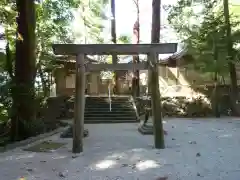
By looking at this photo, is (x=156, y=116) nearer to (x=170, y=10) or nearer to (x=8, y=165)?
(x=8, y=165)

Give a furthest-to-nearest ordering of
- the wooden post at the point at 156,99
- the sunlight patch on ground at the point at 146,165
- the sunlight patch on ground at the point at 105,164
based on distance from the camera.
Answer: the wooden post at the point at 156,99
the sunlight patch on ground at the point at 105,164
the sunlight patch on ground at the point at 146,165

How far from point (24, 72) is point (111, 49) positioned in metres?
4.30

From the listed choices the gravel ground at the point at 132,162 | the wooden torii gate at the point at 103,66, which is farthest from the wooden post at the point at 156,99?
the gravel ground at the point at 132,162

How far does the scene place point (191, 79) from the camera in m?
25.1

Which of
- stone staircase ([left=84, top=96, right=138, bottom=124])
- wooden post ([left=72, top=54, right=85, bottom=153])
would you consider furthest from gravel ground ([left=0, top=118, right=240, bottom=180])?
stone staircase ([left=84, top=96, right=138, bottom=124])

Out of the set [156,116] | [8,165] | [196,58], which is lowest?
[8,165]

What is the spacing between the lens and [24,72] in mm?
11062

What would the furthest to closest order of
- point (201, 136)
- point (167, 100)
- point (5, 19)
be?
point (167, 100), point (201, 136), point (5, 19)

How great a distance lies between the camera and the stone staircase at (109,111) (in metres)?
16.4

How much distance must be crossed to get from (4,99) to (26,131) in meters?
1.26

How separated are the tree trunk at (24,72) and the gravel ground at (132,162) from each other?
2750 mm

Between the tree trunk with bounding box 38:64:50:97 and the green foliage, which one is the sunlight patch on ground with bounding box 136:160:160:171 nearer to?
the tree trunk with bounding box 38:64:50:97

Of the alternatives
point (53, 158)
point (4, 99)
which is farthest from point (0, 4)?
point (53, 158)

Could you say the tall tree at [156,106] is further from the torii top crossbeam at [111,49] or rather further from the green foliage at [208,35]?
the green foliage at [208,35]
